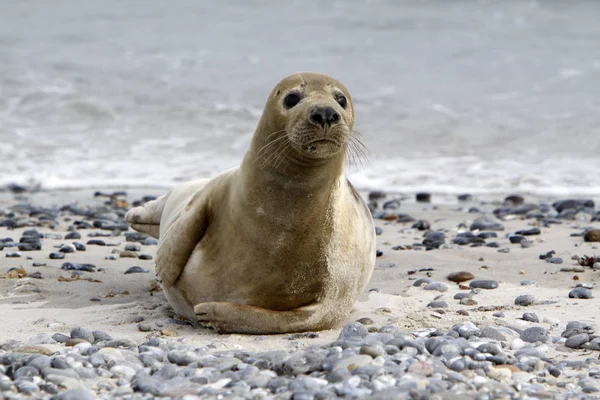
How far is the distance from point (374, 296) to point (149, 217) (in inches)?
64.1

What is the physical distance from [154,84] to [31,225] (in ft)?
33.0

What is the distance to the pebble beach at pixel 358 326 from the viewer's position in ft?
11.4

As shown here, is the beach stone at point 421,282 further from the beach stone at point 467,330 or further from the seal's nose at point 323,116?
the seal's nose at point 323,116

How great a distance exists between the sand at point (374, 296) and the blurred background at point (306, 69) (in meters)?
3.84

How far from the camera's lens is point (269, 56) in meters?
20.2

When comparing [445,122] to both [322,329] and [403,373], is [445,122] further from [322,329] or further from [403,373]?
[403,373]

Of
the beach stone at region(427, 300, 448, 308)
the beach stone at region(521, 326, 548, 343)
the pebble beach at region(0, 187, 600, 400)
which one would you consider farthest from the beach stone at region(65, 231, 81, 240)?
the beach stone at region(521, 326, 548, 343)

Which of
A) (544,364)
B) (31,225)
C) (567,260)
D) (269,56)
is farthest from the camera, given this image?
(269,56)

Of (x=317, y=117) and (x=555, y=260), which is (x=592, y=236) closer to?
(x=555, y=260)

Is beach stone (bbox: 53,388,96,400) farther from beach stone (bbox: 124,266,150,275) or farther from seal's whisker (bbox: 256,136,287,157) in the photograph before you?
beach stone (bbox: 124,266,150,275)

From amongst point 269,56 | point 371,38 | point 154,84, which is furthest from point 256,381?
point 371,38

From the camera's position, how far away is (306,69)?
19188mm

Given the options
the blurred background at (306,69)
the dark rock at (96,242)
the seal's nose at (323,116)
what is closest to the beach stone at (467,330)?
the seal's nose at (323,116)

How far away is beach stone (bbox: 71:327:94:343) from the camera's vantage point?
424cm
